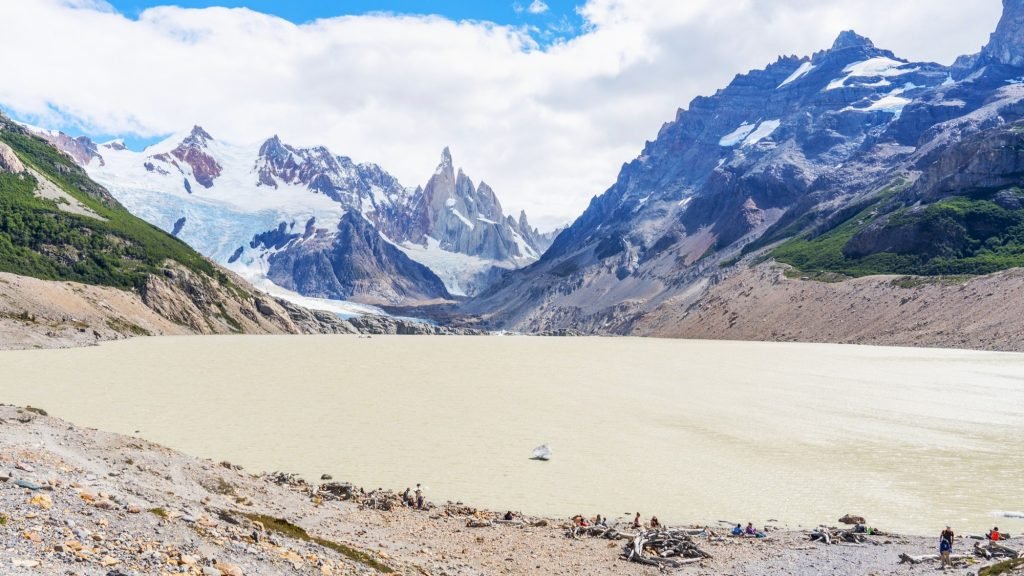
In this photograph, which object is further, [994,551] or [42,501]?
[994,551]

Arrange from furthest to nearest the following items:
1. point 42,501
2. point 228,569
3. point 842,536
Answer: point 842,536, point 42,501, point 228,569

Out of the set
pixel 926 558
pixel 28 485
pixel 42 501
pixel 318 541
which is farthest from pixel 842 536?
pixel 28 485

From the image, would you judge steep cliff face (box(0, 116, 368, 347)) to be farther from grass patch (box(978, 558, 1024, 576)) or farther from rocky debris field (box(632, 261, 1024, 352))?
rocky debris field (box(632, 261, 1024, 352))

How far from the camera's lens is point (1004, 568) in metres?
21.8

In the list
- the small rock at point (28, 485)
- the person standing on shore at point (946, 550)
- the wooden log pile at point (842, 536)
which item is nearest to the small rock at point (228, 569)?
the small rock at point (28, 485)

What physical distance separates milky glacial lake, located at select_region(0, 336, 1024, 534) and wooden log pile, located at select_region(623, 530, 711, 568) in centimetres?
528

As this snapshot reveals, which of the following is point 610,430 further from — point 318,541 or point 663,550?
point 318,541

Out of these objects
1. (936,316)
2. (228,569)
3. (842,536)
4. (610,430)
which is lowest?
(610,430)

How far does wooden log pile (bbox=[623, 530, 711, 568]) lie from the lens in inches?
1028

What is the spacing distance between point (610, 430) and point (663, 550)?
28315mm

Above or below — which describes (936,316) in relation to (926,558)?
above

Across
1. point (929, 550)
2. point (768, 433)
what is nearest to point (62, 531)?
point (929, 550)

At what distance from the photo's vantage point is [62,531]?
16234mm

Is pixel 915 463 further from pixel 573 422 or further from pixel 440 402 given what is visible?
pixel 440 402
